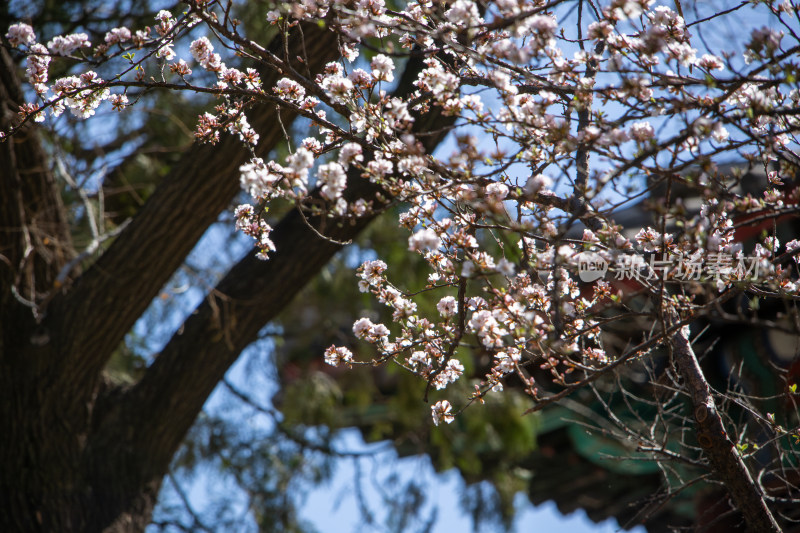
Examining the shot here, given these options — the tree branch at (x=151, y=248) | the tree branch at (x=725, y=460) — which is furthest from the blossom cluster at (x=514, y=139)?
the tree branch at (x=151, y=248)

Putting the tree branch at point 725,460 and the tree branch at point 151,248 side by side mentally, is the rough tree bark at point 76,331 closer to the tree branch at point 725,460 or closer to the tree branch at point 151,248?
the tree branch at point 151,248

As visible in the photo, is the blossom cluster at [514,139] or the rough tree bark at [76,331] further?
the rough tree bark at [76,331]

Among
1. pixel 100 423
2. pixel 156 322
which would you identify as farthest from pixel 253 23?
pixel 100 423

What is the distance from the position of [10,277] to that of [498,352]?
245cm

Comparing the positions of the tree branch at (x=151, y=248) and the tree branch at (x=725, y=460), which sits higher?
the tree branch at (x=151, y=248)

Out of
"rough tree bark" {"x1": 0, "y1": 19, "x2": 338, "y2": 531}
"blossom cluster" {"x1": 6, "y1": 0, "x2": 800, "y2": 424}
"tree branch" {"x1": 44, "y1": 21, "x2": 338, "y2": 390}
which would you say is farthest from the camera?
"rough tree bark" {"x1": 0, "y1": 19, "x2": 338, "y2": 531}

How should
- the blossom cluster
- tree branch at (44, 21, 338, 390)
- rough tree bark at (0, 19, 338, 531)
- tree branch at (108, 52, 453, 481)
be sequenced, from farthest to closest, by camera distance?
tree branch at (108, 52, 453, 481)
rough tree bark at (0, 19, 338, 531)
tree branch at (44, 21, 338, 390)
the blossom cluster

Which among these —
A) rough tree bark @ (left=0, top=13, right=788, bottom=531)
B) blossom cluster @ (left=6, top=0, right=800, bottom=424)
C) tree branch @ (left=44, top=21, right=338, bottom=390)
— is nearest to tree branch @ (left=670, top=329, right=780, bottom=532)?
blossom cluster @ (left=6, top=0, right=800, bottom=424)

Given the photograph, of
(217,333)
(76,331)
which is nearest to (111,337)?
(76,331)

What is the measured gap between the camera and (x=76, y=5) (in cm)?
452

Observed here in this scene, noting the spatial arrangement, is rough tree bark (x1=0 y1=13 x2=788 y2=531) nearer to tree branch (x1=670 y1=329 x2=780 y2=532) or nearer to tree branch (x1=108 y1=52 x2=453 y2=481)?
tree branch (x1=108 y1=52 x2=453 y2=481)

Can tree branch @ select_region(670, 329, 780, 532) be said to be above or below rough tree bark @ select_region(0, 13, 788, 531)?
below

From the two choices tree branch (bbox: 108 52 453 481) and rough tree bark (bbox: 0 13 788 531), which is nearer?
Result: rough tree bark (bbox: 0 13 788 531)

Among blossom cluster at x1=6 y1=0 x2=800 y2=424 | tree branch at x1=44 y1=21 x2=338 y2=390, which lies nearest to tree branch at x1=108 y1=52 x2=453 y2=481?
tree branch at x1=44 y1=21 x2=338 y2=390
